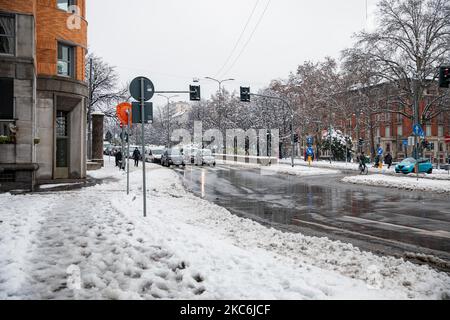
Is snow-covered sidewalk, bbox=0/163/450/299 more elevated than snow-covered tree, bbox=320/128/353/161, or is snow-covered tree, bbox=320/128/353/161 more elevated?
snow-covered tree, bbox=320/128/353/161

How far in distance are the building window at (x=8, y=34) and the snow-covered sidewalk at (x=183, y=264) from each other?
918cm

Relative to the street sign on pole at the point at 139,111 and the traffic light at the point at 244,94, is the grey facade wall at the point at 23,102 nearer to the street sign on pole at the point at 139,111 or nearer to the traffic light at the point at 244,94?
the street sign on pole at the point at 139,111

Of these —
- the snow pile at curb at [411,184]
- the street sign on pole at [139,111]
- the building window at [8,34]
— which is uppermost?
the building window at [8,34]

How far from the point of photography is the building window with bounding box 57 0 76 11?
60.4 feet

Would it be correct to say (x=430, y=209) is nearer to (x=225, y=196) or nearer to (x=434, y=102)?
(x=225, y=196)

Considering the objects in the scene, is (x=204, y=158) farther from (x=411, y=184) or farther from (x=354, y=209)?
(x=354, y=209)

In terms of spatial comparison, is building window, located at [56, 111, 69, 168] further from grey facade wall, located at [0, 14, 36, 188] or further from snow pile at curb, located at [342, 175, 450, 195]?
snow pile at curb, located at [342, 175, 450, 195]

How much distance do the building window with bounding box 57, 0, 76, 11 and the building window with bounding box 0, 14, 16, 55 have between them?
152 inches

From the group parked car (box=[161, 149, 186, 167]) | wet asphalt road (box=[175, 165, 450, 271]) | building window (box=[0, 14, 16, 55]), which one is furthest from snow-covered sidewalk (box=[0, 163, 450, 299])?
parked car (box=[161, 149, 186, 167])

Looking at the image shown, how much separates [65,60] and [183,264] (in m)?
16.7

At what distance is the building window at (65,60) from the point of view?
18.7 m

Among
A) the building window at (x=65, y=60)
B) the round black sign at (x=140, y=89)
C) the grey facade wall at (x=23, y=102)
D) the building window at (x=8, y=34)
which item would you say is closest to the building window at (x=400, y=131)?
the building window at (x=65, y=60)

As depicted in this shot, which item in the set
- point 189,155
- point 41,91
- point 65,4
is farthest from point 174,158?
point 65,4
